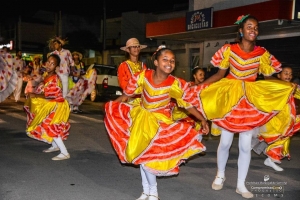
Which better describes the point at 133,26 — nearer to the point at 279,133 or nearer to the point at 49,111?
the point at 49,111

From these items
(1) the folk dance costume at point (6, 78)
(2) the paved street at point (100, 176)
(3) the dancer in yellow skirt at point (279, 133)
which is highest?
(1) the folk dance costume at point (6, 78)

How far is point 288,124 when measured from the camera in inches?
225

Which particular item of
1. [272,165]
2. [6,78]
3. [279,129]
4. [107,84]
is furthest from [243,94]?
[107,84]

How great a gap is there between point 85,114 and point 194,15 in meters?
7.38

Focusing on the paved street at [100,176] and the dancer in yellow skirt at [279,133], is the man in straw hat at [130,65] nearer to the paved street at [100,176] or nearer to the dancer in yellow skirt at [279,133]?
the paved street at [100,176]

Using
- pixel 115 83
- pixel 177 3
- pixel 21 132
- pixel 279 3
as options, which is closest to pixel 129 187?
pixel 21 132

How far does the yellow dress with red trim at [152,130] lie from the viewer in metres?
4.06

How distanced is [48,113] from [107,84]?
10461 mm

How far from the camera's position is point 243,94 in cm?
458

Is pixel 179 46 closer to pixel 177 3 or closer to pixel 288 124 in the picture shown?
pixel 177 3

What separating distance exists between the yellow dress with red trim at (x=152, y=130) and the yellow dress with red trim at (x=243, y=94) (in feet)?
1.58

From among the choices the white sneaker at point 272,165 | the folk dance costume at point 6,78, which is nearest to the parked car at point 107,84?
the folk dance costume at point 6,78

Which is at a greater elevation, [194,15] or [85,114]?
[194,15]

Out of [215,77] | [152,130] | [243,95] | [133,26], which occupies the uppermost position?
[133,26]
